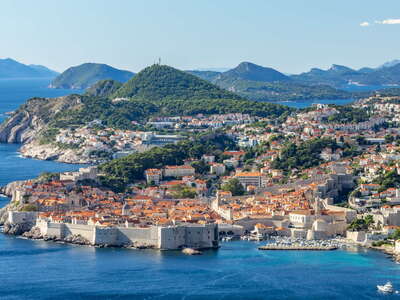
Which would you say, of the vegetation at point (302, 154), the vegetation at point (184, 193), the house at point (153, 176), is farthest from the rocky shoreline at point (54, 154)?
the vegetation at point (184, 193)

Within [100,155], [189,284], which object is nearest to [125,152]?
[100,155]

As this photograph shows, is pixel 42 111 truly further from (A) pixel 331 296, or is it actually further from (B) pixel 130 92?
(A) pixel 331 296

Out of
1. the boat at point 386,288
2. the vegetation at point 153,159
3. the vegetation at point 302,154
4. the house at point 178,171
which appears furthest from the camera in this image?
the house at point 178,171

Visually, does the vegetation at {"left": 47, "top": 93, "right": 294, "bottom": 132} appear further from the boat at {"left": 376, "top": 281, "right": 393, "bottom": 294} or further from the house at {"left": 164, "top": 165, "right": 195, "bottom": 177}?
A: the boat at {"left": 376, "top": 281, "right": 393, "bottom": 294}

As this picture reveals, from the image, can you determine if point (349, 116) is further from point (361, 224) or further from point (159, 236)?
point (159, 236)

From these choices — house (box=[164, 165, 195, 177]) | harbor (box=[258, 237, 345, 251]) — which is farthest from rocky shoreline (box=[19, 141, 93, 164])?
harbor (box=[258, 237, 345, 251])

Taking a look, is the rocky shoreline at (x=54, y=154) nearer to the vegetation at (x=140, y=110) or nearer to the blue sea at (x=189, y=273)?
the vegetation at (x=140, y=110)

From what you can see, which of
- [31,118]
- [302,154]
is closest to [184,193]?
[302,154]
